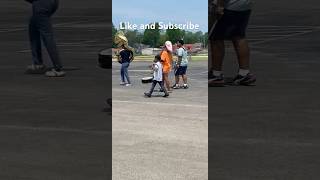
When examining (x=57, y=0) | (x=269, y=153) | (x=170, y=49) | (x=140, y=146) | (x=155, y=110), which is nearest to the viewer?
(x=170, y=49)

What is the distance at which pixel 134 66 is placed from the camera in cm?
236

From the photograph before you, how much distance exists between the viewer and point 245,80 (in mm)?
2508

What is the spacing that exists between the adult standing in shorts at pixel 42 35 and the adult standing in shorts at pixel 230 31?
76cm

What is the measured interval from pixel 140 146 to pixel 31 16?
0.91m

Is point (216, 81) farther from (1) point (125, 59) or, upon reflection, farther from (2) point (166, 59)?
(1) point (125, 59)

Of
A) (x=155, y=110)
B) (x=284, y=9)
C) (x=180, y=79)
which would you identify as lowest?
(x=155, y=110)

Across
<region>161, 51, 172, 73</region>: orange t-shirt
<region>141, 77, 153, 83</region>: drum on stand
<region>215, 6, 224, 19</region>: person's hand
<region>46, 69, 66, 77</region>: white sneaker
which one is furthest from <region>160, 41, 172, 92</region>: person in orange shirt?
<region>46, 69, 66, 77</region>: white sneaker

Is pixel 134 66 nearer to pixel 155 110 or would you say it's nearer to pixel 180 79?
pixel 180 79

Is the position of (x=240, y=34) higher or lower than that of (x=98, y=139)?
higher

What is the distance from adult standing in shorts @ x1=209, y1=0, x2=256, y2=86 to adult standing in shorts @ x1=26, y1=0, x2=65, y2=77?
2.49ft

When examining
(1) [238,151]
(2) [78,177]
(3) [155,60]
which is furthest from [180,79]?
(2) [78,177]

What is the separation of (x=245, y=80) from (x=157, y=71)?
43 cm

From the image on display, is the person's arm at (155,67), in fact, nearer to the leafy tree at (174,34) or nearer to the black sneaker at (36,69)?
the leafy tree at (174,34)

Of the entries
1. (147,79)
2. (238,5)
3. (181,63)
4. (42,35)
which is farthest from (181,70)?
(42,35)
